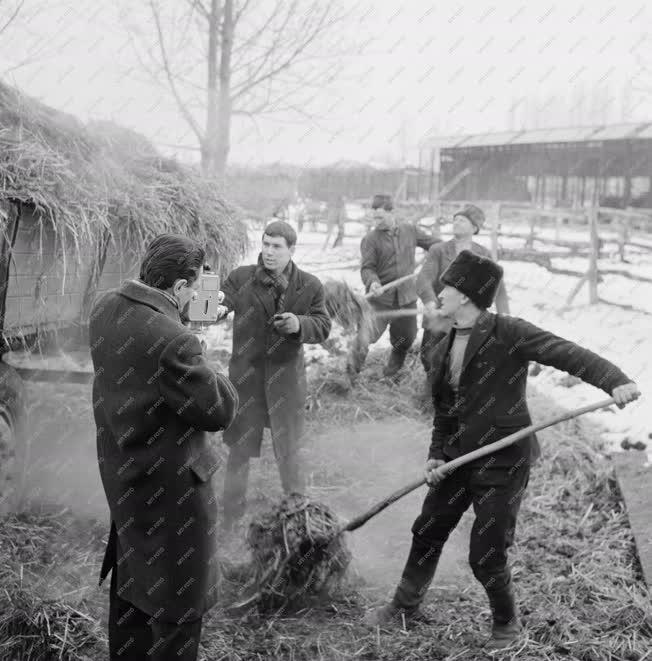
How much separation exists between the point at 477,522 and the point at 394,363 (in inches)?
172

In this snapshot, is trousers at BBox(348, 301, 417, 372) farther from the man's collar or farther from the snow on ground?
the man's collar

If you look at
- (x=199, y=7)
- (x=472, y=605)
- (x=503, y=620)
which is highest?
(x=199, y=7)

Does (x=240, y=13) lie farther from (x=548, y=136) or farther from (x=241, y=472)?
(x=548, y=136)

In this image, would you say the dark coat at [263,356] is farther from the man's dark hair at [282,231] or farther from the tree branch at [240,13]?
the tree branch at [240,13]

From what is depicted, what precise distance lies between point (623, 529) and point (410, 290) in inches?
128

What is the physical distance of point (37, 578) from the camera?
354cm

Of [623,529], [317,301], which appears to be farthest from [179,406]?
[623,529]

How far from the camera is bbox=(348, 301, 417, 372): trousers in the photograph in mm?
6918

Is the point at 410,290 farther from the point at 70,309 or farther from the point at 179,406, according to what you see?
the point at 179,406

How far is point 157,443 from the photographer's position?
2309 mm

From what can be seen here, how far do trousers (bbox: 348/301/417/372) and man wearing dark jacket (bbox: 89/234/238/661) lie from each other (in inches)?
179

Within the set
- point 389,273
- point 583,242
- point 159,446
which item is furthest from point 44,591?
point 583,242

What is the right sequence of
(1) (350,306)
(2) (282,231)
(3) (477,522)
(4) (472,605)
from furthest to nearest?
(1) (350,306)
(2) (282,231)
(4) (472,605)
(3) (477,522)

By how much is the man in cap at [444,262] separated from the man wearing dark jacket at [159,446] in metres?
3.86
